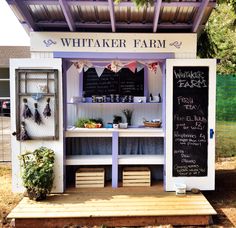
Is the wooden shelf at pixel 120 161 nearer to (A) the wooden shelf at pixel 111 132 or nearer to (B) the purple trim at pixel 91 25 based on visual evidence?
(A) the wooden shelf at pixel 111 132

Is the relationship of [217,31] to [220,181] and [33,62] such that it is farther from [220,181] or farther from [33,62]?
[33,62]

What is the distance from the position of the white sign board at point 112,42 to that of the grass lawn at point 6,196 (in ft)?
7.92

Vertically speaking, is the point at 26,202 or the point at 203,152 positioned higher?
the point at 203,152

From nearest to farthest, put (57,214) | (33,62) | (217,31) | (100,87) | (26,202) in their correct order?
(57,214)
(26,202)
(33,62)
(100,87)
(217,31)

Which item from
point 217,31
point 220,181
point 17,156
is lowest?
point 220,181

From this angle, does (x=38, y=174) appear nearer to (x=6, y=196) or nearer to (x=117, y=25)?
(x=6, y=196)

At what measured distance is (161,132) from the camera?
5359 millimetres

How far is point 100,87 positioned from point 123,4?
1.75 m

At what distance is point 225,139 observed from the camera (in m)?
8.57

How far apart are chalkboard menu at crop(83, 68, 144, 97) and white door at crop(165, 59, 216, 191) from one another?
1.01 m

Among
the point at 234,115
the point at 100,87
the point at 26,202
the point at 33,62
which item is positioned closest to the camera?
the point at 26,202

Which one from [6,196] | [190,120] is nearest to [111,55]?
[190,120]

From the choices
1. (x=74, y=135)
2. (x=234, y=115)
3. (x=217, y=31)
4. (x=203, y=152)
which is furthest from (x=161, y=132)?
(x=217, y=31)

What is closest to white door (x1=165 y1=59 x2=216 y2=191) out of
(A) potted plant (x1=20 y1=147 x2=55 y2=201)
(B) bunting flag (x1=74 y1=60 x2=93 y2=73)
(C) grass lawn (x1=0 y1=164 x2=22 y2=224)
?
(B) bunting flag (x1=74 y1=60 x2=93 y2=73)
